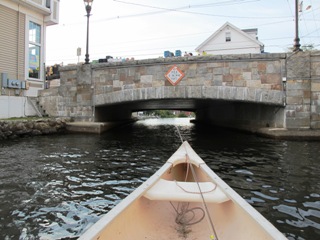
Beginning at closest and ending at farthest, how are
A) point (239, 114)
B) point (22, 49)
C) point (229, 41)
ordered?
point (239, 114)
point (22, 49)
point (229, 41)

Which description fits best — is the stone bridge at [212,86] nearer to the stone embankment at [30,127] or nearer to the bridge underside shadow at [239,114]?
the bridge underside shadow at [239,114]

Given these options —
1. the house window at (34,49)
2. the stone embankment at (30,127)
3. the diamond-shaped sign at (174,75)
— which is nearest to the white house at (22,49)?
the house window at (34,49)

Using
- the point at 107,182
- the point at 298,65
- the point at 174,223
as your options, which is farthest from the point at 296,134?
the point at 174,223

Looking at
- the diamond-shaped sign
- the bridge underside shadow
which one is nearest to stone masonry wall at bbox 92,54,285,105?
the diamond-shaped sign

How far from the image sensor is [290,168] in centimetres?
622

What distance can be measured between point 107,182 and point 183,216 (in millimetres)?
2447

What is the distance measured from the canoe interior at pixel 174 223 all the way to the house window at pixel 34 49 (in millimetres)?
16974

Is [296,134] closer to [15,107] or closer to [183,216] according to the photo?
[183,216]

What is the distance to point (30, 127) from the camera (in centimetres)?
1199

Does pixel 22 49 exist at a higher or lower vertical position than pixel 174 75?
higher

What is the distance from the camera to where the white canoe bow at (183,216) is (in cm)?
223

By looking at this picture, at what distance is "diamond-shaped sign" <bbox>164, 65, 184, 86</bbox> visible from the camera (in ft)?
39.7

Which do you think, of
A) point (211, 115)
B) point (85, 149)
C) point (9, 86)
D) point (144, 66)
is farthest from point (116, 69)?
point (211, 115)

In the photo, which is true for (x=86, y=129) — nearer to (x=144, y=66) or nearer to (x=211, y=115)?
(x=144, y=66)
